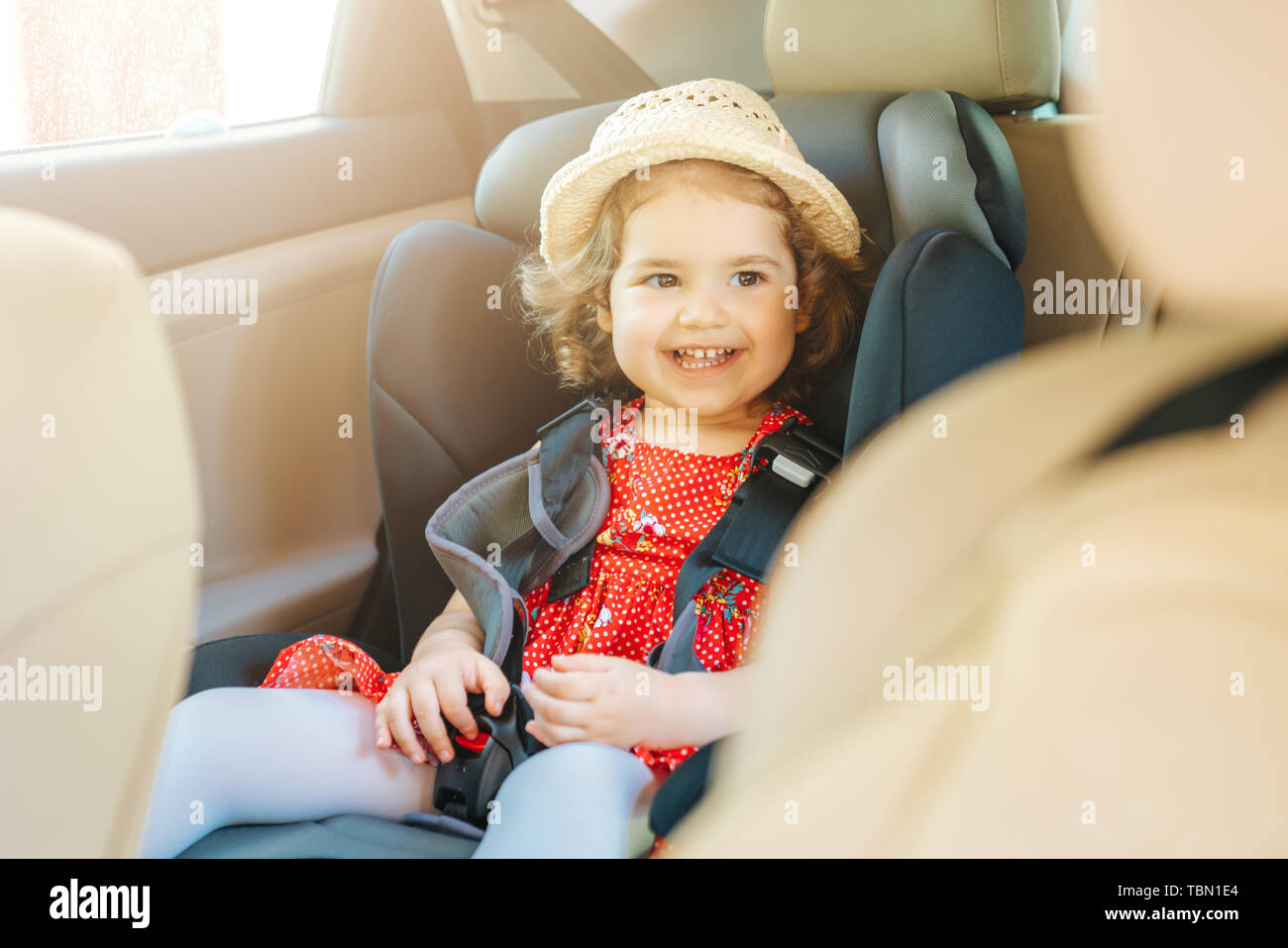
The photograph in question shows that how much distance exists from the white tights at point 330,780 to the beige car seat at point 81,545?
10.9 inches

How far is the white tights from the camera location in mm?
803

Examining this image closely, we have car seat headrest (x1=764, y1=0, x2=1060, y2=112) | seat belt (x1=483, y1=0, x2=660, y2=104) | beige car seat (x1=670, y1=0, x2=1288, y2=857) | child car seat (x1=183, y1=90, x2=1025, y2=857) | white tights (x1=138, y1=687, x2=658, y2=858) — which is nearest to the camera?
beige car seat (x1=670, y1=0, x2=1288, y2=857)

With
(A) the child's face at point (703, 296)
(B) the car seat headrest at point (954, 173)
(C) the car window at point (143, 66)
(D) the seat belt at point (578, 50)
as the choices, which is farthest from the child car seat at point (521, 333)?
(C) the car window at point (143, 66)

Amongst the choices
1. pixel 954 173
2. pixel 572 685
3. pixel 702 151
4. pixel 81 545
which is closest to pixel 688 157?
pixel 702 151

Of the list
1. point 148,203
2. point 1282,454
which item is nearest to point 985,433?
point 1282,454

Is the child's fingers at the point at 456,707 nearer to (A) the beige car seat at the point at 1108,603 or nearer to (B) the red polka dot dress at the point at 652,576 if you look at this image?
(B) the red polka dot dress at the point at 652,576

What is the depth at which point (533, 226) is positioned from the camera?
1.46 m

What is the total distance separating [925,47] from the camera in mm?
1182

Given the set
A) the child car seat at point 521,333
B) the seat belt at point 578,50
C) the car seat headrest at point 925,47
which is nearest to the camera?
the child car seat at point 521,333

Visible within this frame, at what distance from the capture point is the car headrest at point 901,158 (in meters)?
1.06

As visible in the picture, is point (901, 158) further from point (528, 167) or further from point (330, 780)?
point (330, 780)

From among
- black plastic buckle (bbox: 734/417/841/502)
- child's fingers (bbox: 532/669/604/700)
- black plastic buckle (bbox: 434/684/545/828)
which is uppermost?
black plastic buckle (bbox: 734/417/841/502)

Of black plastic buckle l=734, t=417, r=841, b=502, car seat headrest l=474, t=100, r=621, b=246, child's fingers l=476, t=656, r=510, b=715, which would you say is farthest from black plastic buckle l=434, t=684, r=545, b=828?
car seat headrest l=474, t=100, r=621, b=246

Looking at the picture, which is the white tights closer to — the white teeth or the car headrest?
the white teeth
